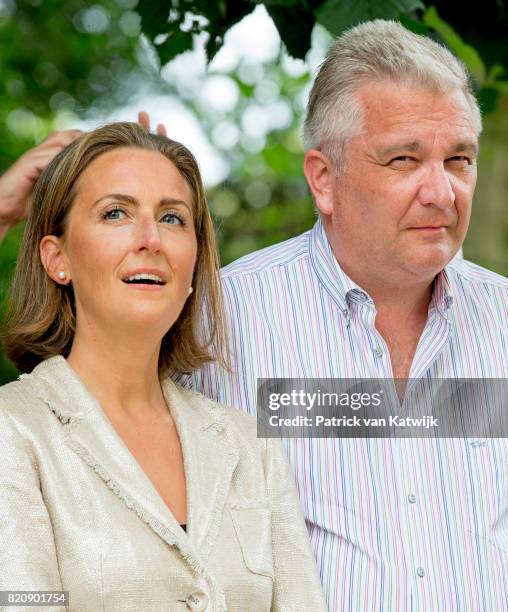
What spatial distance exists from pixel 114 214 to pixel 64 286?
10.1 inches

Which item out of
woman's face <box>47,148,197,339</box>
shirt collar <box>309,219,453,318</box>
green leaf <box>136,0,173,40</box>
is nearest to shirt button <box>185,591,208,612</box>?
woman's face <box>47,148,197,339</box>

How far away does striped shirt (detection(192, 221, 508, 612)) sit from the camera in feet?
9.34

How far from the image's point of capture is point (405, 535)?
2885mm

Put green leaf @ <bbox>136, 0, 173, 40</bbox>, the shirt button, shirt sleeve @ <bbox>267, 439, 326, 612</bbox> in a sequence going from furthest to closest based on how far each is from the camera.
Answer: green leaf @ <bbox>136, 0, 173, 40</bbox>
shirt sleeve @ <bbox>267, 439, 326, 612</bbox>
the shirt button

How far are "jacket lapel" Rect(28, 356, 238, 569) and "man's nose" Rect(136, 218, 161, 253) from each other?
1.09ft

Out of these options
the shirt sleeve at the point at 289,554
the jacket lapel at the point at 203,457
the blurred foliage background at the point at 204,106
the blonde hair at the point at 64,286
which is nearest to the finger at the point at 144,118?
the blonde hair at the point at 64,286

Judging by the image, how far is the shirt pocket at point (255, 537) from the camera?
2.47m

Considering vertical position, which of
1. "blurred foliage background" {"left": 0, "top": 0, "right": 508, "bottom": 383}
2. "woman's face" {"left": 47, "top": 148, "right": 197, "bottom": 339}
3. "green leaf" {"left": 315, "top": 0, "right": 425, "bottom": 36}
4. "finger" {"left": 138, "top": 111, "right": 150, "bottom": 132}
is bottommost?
"woman's face" {"left": 47, "top": 148, "right": 197, "bottom": 339}

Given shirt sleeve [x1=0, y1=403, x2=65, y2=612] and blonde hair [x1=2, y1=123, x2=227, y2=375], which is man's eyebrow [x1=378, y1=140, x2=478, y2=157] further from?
shirt sleeve [x1=0, y1=403, x2=65, y2=612]

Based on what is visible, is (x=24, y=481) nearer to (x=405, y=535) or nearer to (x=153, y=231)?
(x=153, y=231)

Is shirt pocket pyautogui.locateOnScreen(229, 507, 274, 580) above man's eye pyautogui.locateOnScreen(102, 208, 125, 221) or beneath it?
beneath

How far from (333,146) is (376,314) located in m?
0.53

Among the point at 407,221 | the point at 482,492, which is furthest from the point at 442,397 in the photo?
the point at 407,221

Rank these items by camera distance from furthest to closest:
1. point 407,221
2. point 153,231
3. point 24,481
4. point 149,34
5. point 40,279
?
point 149,34
point 407,221
point 40,279
point 153,231
point 24,481
